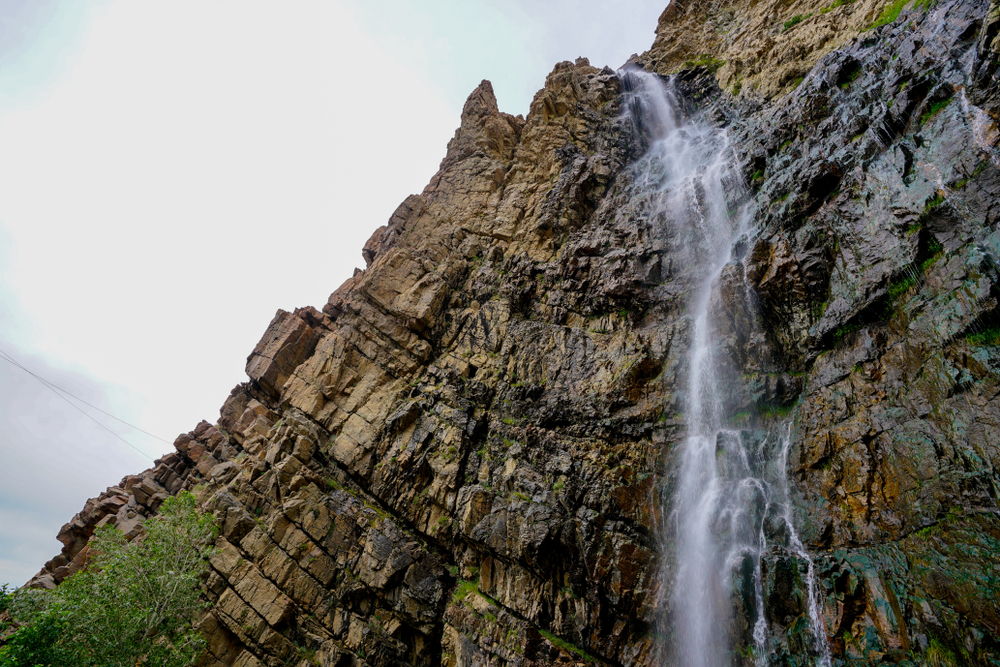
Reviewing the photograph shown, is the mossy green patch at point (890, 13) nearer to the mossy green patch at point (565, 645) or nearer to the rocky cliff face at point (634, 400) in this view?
the rocky cliff face at point (634, 400)

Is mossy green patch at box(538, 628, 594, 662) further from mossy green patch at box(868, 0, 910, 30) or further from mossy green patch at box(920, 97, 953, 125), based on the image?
mossy green patch at box(868, 0, 910, 30)

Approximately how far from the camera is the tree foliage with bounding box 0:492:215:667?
45.1ft

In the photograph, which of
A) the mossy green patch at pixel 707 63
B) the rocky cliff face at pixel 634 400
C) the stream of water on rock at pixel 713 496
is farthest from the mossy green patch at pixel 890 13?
the mossy green patch at pixel 707 63

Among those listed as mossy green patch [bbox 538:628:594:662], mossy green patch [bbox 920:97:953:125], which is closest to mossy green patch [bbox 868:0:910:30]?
mossy green patch [bbox 920:97:953:125]

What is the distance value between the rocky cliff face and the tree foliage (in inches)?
151

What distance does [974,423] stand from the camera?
12.6 meters

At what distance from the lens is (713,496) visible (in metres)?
18.1

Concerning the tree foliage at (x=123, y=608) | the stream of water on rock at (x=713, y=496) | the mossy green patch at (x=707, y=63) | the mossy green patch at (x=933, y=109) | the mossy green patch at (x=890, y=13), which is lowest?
the tree foliage at (x=123, y=608)

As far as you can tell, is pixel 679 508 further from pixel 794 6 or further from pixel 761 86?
pixel 794 6

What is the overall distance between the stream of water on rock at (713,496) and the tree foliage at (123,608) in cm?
1988

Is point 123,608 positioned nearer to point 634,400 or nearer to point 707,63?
point 634,400

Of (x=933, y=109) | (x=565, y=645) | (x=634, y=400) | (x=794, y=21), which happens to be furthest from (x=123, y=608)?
(x=794, y=21)

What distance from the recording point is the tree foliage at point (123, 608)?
13.7m

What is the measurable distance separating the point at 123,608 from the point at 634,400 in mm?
23135
